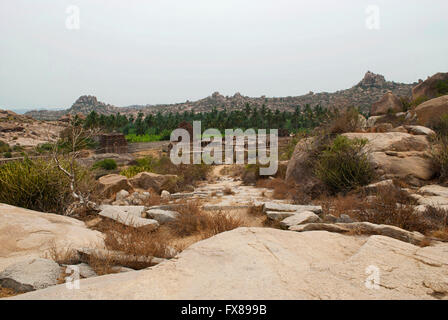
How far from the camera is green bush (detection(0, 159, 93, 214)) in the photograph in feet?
17.4

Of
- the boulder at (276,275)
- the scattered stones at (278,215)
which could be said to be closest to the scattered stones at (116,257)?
the boulder at (276,275)

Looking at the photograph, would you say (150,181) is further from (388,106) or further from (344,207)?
(388,106)

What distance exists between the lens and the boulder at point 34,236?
10.7ft

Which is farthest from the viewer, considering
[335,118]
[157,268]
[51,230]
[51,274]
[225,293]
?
[335,118]

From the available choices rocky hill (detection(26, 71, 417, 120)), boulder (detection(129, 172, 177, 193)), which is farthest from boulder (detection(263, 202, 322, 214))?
rocky hill (detection(26, 71, 417, 120))

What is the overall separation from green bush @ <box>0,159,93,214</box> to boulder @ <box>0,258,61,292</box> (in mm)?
3261

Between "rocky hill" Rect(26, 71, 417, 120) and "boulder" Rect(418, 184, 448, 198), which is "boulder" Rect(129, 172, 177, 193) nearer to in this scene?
"boulder" Rect(418, 184, 448, 198)

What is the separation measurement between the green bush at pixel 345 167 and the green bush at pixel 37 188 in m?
6.51

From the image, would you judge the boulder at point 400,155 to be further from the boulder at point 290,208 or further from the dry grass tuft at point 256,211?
the dry grass tuft at point 256,211

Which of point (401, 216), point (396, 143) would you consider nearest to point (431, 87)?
point (396, 143)

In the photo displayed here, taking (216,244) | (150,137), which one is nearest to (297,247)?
(216,244)
